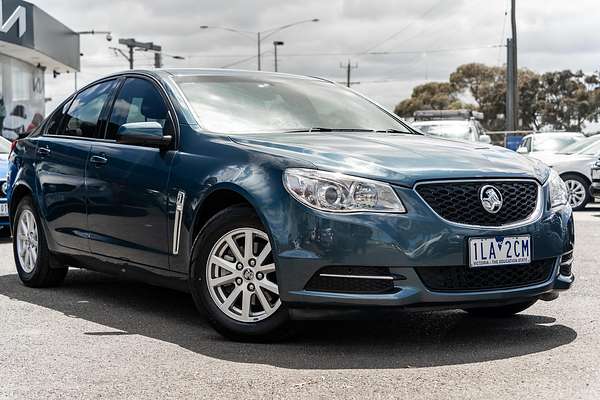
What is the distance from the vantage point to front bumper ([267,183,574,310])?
4.79 m

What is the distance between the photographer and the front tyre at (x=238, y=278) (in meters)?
5.12

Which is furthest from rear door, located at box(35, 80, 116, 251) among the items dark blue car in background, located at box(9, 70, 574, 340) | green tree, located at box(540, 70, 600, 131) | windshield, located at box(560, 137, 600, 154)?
green tree, located at box(540, 70, 600, 131)

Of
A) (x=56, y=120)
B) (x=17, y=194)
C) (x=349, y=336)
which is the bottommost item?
(x=349, y=336)

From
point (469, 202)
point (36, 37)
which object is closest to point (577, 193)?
point (469, 202)

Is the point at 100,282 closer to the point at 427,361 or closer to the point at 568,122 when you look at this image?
the point at 427,361

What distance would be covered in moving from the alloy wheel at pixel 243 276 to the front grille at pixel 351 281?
10.6 inches

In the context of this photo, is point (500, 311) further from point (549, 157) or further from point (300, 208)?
point (549, 157)

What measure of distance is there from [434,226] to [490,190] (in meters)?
0.43

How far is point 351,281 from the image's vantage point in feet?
16.0

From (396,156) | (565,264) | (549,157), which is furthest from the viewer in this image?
(549,157)

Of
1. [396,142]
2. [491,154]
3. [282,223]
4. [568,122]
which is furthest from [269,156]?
[568,122]

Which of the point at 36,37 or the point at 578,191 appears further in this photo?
the point at 36,37

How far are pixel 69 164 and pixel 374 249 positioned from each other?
2.94 meters

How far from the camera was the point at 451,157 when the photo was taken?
5219mm
